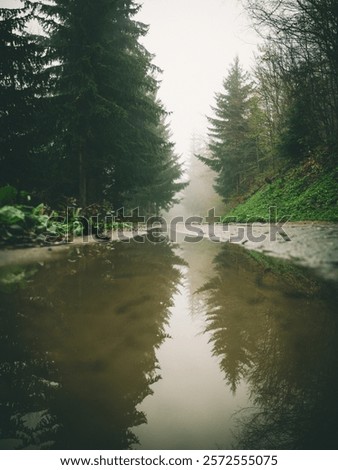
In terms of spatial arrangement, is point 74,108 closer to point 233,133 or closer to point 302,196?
point 302,196

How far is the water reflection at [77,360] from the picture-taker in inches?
33.8

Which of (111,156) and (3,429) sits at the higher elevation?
(111,156)

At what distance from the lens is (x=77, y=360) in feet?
3.94

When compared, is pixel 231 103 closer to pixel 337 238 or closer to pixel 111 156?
pixel 111 156

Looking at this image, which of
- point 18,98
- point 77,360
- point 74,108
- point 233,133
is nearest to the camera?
point 77,360

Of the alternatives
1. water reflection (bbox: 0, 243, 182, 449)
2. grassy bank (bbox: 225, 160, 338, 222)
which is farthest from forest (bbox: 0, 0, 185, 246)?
water reflection (bbox: 0, 243, 182, 449)

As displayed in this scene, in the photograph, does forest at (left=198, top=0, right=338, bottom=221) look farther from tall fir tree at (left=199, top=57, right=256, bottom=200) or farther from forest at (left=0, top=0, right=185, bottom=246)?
forest at (left=0, top=0, right=185, bottom=246)

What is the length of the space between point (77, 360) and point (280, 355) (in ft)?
2.87

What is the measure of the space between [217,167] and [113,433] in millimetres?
27177

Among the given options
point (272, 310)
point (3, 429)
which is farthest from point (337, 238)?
point (3, 429)

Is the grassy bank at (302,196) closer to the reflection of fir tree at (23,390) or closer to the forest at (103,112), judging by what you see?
the forest at (103,112)

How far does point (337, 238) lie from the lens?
4.79 m

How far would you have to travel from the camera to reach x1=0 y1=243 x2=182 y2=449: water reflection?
0.86m

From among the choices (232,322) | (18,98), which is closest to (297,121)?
(18,98)
